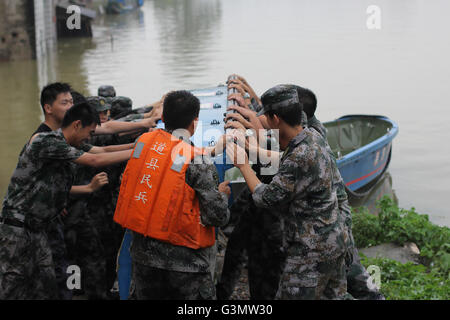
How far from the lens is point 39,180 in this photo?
176 inches

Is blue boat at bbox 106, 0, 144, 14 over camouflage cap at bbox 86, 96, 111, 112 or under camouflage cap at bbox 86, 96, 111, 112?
over

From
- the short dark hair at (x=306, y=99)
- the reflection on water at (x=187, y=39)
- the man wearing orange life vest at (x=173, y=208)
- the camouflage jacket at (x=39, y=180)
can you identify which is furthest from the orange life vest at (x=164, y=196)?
the reflection on water at (x=187, y=39)

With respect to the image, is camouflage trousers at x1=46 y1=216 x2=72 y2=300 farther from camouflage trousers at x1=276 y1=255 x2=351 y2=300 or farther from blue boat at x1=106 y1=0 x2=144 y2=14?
blue boat at x1=106 y1=0 x2=144 y2=14

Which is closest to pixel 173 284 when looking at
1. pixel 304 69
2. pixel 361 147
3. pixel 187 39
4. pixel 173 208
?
pixel 173 208

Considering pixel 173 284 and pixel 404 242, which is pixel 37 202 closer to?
pixel 173 284

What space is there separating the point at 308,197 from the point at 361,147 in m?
8.03

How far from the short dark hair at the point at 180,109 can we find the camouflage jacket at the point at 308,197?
71cm

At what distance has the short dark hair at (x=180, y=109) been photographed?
12.9ft

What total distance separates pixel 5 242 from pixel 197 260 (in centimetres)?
164

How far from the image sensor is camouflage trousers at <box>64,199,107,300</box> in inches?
215

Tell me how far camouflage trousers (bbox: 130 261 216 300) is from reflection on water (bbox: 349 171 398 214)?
289 inches

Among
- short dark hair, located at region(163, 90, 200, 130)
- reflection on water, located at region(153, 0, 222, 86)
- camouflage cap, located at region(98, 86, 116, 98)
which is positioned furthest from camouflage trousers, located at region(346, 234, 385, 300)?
reflection on water, located at region(153, 0, 222, 86)

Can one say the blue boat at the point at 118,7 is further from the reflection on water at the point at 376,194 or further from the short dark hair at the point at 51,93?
the short dark hair at the point at 51,93

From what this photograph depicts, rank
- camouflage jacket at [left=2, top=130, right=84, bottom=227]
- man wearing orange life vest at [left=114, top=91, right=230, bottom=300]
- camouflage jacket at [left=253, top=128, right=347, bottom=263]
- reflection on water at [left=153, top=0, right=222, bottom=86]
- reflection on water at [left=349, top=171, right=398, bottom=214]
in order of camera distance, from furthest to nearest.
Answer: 1. reflection on water at [left=153, top=0, right=222, bottom=86]
2. reflection on water at [left=349, top=171, right=398, bottom=214]
3. camouflage jacket at [left=2, top=130, right=84, bottom=227]
4. man wearing orange life vest at [left=114, top=91, right=230, bottom=300]
5. camouflage jacket at [left=253, top=128, right=347, bottom=263]
